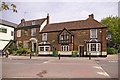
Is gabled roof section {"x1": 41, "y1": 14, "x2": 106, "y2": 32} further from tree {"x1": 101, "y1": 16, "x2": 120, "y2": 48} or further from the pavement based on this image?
the pavement

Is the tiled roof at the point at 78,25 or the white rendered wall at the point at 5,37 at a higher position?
the tiled roof at the point at 78,25

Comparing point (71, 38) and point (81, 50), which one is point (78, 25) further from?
point (81, 50)

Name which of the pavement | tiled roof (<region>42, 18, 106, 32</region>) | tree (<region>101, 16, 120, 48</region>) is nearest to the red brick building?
tiled roof (<region>42, 18, 106, 32</region>)

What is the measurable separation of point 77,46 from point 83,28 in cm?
432

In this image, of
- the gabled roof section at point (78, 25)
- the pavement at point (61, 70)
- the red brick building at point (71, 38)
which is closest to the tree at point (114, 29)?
the red brick building at point (71, 38)

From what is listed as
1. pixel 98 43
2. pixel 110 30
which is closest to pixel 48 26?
pixel 98 43

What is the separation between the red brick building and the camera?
23.0m

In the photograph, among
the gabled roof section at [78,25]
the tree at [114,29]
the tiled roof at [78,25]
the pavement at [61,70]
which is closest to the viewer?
the pavement at [61,70]

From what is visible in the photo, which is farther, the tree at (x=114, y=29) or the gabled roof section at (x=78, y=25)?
the tree at (x=114, y=29)

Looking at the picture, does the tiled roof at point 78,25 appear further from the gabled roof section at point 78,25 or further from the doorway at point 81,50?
the doorway at point 81,50

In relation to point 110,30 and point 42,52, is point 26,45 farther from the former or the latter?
point 110,30

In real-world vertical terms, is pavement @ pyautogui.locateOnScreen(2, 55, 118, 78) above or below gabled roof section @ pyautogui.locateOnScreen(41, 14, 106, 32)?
below

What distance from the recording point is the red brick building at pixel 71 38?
75.6ft

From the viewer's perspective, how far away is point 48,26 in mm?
30891
